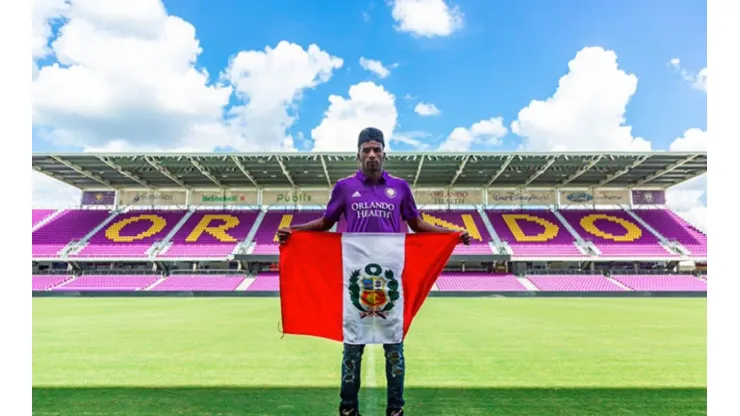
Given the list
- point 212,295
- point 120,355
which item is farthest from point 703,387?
point 212,295

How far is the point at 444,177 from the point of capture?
3562 centimetres

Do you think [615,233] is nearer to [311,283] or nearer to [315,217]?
[315,217]

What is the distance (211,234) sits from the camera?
120 feet

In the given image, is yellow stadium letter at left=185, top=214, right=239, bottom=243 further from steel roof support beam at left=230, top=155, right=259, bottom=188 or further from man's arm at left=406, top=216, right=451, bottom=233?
man's arm at left=406, top=216, right=451, bottom=233

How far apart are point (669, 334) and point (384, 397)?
7917mm

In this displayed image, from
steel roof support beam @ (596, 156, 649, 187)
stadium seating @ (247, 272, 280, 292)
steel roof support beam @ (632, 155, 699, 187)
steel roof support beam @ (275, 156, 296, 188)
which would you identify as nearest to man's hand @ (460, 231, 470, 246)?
stadium seating @ (247, 272, 280, 292)

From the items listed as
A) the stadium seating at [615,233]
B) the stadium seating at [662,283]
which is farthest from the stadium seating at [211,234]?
the stadium seating at [662,283]

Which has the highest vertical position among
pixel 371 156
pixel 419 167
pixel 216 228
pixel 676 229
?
pixel 419 167

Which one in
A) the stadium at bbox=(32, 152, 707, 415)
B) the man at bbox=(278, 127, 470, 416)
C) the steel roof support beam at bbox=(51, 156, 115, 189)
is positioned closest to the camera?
the man at bbox=(278, 127, 470, 416)

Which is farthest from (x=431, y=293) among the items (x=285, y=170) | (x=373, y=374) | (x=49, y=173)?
(x=49, y=173)

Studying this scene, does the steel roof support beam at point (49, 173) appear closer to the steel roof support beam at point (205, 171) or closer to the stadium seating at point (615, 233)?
the steel roof support beam at point (205, 171)

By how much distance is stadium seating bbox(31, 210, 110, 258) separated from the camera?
112 feet

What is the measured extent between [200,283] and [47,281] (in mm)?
11186

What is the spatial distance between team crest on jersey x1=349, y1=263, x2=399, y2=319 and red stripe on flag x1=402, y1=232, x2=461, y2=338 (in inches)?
4.3
